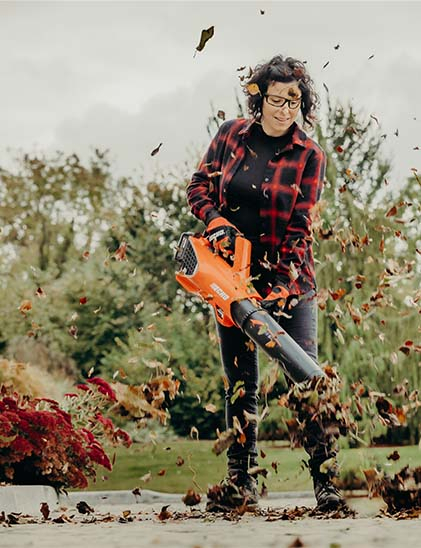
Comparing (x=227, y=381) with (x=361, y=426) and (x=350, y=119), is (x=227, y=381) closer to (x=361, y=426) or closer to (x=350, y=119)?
(x=361, y=426)

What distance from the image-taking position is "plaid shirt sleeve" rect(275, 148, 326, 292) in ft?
17.7

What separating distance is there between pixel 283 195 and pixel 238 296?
588mm

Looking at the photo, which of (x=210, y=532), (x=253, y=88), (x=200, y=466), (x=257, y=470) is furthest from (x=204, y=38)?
(x=200, y=466)

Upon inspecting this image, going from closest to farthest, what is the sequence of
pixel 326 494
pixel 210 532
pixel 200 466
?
pixel 210 532, pixel 326 494, pixel 200 466

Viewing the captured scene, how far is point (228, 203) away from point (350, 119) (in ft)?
36.8

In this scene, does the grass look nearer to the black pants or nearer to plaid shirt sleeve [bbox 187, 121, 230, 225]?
the black pants

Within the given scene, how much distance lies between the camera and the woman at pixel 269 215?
5441mm

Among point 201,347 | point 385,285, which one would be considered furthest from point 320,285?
point 385,285

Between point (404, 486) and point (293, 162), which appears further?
point (293, 162)

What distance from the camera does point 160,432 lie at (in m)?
17.4

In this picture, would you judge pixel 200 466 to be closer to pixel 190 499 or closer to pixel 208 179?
pixel 208 179

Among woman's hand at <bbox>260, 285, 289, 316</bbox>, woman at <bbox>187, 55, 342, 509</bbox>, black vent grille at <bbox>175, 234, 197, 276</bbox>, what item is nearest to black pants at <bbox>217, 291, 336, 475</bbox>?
woman at <bbox>187, 55, 342, 509</bbox>

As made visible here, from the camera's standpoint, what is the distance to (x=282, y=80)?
5559 millimetres

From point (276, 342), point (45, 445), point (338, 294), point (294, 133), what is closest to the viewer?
point (276, 342)
